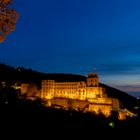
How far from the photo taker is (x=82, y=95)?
168 ft

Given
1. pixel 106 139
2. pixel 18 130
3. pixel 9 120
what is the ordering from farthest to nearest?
pixel 106 139, pixel 9 120, pixel 18 130

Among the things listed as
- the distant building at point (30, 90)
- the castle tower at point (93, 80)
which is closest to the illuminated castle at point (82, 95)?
the castle tower at point (93, 80)

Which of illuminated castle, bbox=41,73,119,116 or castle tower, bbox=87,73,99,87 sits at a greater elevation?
castle tower, bbox=87,73,99,87

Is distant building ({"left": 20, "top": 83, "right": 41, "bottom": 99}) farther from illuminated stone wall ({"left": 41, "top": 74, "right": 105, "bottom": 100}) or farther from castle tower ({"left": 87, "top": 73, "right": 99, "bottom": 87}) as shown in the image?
castle tower ({"left": 87, "top": 73, "right": 99, "bottom": 87})

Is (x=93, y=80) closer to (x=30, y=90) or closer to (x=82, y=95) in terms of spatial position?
(x=82, y=95)

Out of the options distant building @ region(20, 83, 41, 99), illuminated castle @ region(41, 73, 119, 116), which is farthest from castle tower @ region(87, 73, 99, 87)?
distant building @ region(20, 83, 41, 99)

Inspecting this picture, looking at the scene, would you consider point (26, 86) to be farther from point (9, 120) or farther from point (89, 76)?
point (9, 120)

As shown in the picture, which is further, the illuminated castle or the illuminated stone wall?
the illuminated stone wall

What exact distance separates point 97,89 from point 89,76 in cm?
435

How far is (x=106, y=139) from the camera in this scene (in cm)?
1731

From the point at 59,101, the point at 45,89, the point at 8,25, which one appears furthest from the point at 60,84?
the point at 8,25

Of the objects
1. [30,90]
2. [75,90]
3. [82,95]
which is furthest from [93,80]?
[30,90]

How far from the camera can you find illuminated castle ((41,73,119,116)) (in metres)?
46.6

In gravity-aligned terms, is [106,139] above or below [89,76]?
below
